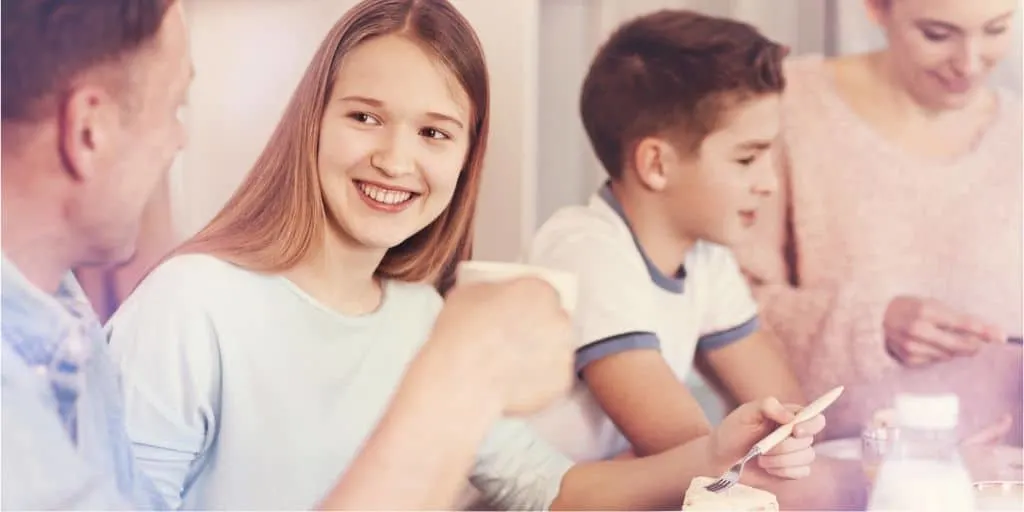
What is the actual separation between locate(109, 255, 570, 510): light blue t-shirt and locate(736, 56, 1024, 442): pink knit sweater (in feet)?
1.44

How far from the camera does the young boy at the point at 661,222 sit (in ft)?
3.42

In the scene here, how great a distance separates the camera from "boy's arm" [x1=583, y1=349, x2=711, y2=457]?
1037 mm

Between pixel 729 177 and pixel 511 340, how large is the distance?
1.03ft

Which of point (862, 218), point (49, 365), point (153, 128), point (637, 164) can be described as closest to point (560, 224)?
point (637, 164)

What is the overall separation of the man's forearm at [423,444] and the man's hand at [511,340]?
0.06 ft

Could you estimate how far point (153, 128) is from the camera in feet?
3.29

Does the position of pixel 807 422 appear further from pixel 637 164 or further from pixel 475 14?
pixel 475 14

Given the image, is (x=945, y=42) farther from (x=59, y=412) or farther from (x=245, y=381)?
(x=59, y=412)

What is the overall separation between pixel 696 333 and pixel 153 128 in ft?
2.15

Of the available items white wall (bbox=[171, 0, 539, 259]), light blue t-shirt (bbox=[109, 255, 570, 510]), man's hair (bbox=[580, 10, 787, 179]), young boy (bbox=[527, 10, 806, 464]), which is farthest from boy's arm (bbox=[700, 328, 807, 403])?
white wall (bbox=[171, 0, 539, 259])

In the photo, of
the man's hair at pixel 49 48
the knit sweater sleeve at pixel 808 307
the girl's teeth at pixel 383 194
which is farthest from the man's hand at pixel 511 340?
the man's hair at pixel 49 48

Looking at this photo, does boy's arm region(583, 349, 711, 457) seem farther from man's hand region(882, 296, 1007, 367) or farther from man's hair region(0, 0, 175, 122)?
man's hair region(0, 0, 175, 122)

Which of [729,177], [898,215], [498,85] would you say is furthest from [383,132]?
[898,215]

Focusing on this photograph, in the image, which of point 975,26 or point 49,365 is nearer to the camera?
point 49,365
